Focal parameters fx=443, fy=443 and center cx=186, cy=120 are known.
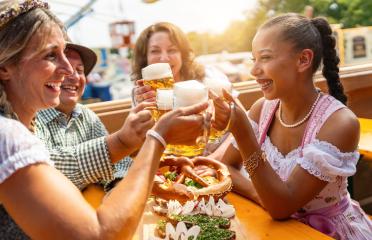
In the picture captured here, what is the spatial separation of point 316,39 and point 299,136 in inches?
15.8

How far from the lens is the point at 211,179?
63.1 inches

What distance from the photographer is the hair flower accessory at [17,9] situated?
1.04 meters

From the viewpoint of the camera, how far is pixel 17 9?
42.1 inches

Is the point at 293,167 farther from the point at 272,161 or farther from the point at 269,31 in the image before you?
the point at 269,31

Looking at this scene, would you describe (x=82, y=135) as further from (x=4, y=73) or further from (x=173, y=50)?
(x=4, y=73)

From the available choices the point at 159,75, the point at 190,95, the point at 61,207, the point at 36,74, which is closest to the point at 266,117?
the point at 159,75

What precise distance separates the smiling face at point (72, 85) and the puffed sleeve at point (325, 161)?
3.48 ft

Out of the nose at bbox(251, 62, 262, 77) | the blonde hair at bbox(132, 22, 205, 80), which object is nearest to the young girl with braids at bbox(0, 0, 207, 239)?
the nose at bbox(251, 62, 262, 77)

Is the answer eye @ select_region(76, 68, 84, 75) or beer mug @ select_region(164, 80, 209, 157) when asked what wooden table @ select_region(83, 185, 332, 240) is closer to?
beer mug @ select_region(164, 80, 209, 157)

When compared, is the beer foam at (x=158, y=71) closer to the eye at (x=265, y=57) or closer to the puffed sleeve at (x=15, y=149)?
the eye at (x=265, y=57)

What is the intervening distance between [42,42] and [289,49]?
96cm

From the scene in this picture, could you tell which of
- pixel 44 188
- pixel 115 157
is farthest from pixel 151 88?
pixel 44 188

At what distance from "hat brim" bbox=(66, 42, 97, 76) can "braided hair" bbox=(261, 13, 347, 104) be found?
0.78m

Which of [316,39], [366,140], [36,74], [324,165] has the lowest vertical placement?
[366,140]
